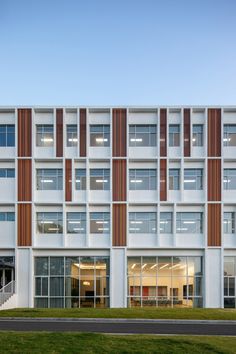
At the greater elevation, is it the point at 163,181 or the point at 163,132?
the point at 163,132

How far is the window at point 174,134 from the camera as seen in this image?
33.4m

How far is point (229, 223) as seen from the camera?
33.0m

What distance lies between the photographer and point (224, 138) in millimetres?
33406

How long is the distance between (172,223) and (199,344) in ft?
66.8

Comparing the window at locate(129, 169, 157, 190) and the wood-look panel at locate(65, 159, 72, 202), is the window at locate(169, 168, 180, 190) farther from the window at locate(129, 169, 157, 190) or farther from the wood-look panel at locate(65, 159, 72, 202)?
the wood-look panel at locate(65, 159, 72, 202)

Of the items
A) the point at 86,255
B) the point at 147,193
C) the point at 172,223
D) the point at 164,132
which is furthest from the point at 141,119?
the point at 86,255

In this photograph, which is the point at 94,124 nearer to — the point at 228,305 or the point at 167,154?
the point at 167,154

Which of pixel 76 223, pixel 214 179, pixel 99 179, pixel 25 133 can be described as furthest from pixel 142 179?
pixel 25 133

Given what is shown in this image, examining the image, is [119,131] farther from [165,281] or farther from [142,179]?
[165,281]

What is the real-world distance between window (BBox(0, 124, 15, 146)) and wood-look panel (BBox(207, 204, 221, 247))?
1813 centimetres

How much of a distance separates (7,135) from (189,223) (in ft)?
57.9

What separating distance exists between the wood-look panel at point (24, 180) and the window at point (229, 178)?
55.6 ft

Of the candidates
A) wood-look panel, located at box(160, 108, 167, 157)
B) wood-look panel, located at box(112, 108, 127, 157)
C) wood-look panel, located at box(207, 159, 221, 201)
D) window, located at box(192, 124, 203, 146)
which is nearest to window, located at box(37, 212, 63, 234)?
wood-look panel, located at box(112, 108, 127, 157)

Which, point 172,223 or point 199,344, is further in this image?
point 172,223
